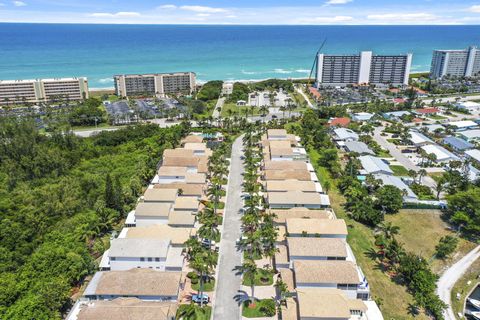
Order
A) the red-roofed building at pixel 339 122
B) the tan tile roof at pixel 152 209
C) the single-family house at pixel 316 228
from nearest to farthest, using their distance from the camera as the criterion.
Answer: the single-family house at pixel 316 228 < the tan tile roof at pixel 152 209 < the red-roofed building at pixel 339 122

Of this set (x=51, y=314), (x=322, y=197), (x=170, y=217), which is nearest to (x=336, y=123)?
(x=322, y=197)

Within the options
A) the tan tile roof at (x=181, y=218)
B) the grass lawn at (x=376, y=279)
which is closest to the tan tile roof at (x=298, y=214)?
the grass lawn at (x=376, y=279)

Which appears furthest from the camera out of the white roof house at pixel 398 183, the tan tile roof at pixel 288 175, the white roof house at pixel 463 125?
the white roof house at pixel 463 125

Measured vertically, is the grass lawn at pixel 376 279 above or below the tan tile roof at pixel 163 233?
Answer: below

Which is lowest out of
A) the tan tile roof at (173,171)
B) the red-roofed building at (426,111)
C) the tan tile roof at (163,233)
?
the tan tile roof at (163,233)

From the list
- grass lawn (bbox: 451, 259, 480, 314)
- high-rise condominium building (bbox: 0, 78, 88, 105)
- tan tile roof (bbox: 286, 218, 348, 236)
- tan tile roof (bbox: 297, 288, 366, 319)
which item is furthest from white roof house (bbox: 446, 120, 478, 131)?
high-rise condominium building (bbox: 0, 78, 88, 105)

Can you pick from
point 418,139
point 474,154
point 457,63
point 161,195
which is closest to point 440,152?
point 474,154

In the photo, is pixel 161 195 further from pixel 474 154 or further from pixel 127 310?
pixel 474 154

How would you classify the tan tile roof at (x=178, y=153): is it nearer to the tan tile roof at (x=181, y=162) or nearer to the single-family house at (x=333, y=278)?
the tan tile roof at (x=181, y=162)
